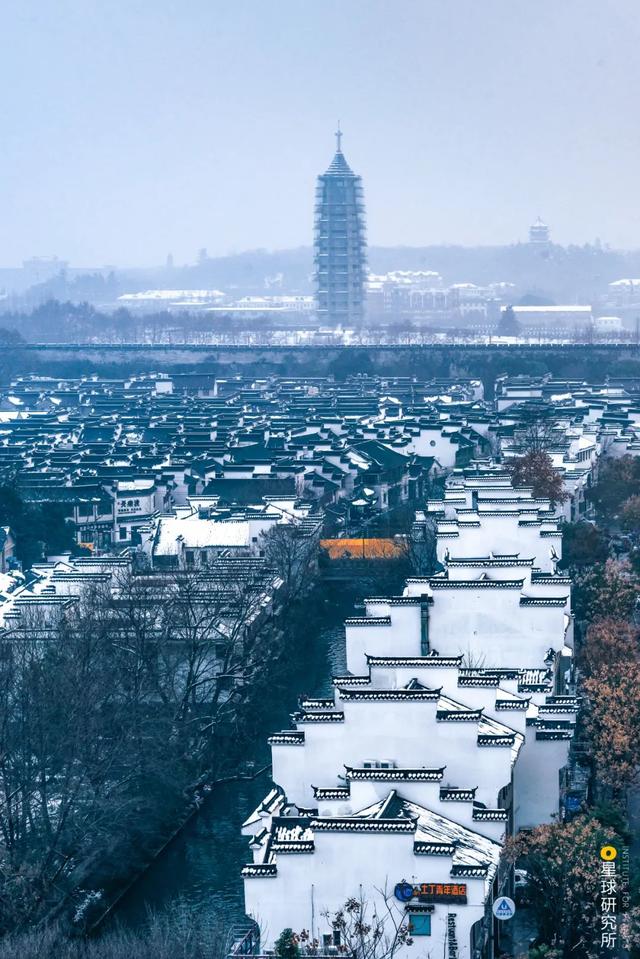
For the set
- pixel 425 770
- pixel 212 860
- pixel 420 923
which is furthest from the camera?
pixel 212 860

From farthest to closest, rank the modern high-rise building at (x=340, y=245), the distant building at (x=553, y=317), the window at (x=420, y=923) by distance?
the distant building at (x=553, y=317)
the modern high-rise building at (x=340, y=245)
the window at (x=420, y=923)

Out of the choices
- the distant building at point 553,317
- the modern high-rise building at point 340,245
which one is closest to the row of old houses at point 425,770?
the modern high-rise building at point 340,245

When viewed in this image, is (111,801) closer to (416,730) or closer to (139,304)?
(416,730)

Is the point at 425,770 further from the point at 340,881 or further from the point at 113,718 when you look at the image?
the point at 113,718

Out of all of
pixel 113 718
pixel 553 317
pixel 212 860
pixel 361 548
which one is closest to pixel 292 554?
pixel 361 548

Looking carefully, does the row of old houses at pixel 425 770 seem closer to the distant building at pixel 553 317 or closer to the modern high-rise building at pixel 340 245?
the modern high-rise building at pixel 340 245
